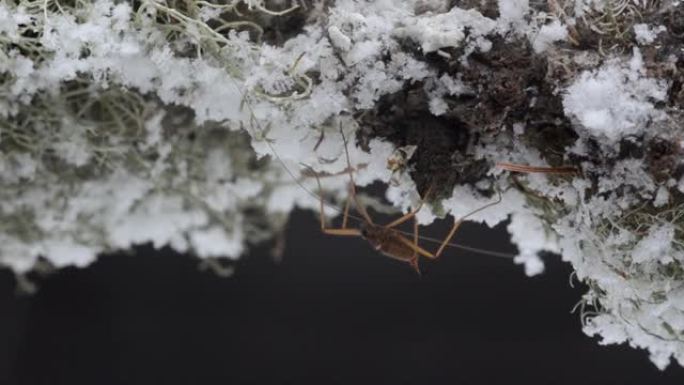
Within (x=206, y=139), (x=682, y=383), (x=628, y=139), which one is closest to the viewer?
(x=628, y=139)

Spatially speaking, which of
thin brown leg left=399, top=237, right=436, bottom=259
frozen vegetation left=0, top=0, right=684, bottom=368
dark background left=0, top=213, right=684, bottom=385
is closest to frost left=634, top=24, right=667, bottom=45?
frozen vegetation left=0, top=0, right=684, bottom=368

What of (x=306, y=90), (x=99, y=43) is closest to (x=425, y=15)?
(x=306, y=90)

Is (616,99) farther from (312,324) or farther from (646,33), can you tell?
(312,324)

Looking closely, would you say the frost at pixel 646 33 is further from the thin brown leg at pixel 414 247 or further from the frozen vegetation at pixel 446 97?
the thin brown leg at pixel 414 247

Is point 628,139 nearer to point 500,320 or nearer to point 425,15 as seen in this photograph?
point 425,15

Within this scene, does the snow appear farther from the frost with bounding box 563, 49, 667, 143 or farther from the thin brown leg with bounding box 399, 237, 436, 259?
the thin brown leg with bounding box 399, 237, 436, 259

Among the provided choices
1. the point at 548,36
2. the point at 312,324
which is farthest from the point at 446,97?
the point at 312,324
